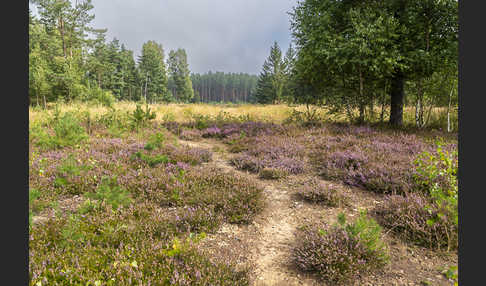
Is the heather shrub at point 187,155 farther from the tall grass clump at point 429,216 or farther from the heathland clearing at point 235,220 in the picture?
the tall grass clump at point 429,216

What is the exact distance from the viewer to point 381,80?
38.1 feet

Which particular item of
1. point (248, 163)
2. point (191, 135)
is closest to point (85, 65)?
point (191, 135)

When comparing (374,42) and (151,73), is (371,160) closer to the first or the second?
(374,42)

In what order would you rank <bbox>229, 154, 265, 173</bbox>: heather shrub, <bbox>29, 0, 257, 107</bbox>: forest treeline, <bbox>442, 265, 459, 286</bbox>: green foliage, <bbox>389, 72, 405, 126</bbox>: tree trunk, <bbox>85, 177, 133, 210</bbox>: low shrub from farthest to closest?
<bbox>29, 0, 257, 107</bbox>: forest treeline → <bbox>389, 72, 405, 126</bbox>: tree trunk → <bbox>229, 154, 265, 173</bbox>: heather shrub → <bbox>85, 177, 133, 210</bbox>: low shrub → <bbox>442, 265, 459, 286</bbox>: green foliage

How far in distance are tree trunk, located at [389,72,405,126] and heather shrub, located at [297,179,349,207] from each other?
843cm

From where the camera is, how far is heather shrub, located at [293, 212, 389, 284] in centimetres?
263

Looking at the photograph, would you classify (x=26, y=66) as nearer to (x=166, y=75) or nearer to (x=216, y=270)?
(x=216, y=270)

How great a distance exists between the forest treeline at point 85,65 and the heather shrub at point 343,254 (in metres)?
23.4

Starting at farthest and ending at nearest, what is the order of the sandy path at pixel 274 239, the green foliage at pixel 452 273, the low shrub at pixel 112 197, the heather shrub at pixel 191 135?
the heather shrub at pixel 191 135, the low shrub at pixel 112 197, the sandy path at pixel 274 239, the green foliage at pixel 452 273

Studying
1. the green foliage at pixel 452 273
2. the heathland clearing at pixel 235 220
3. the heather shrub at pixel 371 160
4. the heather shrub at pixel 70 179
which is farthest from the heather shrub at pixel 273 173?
the heather shrub at pixel 70 179

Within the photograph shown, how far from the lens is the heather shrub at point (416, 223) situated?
10.1 ft

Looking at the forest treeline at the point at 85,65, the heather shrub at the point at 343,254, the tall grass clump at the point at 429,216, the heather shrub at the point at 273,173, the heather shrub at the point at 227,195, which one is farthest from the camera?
the forest treeline at the point at 85,65

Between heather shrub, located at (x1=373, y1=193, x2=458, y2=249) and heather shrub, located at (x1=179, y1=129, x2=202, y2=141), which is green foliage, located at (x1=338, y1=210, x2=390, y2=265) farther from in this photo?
heather shrub, located at (x1=179, y1=129, x2=202, y2=141)

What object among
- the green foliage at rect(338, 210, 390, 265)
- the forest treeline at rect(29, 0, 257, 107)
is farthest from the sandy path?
the forest treeline at rect(29, 0, 257, 107)
